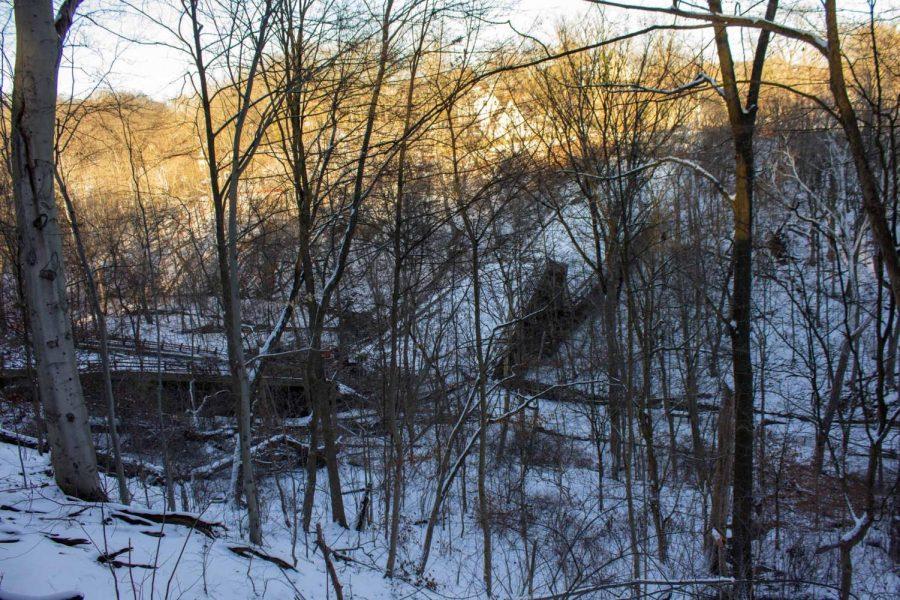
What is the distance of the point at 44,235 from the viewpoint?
13.7 ft

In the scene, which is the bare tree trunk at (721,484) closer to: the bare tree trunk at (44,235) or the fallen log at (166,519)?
the fallen log at (166,519)

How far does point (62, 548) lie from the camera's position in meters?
3.30

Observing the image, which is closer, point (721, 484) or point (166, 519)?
point (166, 519)

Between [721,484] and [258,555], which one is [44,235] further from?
[721,484]

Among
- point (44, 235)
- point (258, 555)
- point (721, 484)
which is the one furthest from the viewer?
point (721, 484)

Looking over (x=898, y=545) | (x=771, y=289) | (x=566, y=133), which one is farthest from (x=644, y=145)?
(x=771, y=289)

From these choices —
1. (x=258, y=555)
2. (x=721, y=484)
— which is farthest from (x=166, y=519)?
(x=721, y=484)

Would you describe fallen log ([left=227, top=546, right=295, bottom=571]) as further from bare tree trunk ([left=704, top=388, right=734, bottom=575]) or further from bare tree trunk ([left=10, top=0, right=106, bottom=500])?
bare tree trunk ([left=704, top=388, right=734, bottom=575])

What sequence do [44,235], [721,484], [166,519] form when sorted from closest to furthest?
[44,235] < [166,519] < [721,484]

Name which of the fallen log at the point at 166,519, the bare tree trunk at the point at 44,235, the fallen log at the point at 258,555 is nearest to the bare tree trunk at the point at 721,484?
the fallen log at the point at 258,555

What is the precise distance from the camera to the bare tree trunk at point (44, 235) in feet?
13.5

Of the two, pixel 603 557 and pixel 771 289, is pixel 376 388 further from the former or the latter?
pixel 771 289

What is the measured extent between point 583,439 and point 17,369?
17.6 metres

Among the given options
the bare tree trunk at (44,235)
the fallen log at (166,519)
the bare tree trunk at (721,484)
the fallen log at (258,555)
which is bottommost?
A: the bare tree trunk at (721,484)
